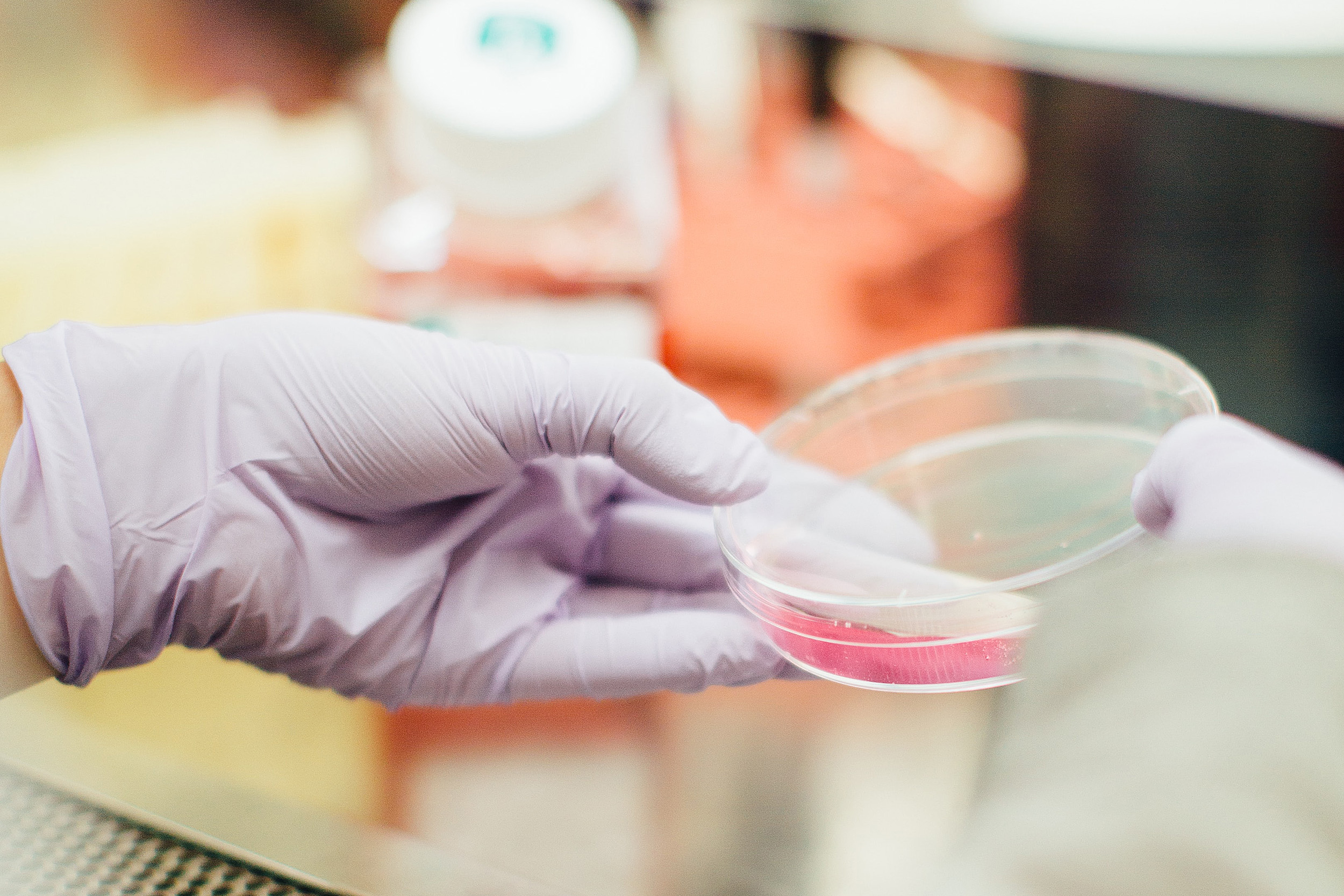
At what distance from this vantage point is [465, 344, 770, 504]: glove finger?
25.0 inches

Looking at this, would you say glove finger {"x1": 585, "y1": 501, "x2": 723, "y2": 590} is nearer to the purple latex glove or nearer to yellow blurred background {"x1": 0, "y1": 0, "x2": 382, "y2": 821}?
the purple latex glove

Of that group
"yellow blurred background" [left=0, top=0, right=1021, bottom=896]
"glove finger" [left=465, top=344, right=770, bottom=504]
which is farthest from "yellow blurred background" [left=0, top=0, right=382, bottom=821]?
"glove finger" [left=465, top=344, right=770, bottom=504]

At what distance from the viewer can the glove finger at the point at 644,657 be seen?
66 cm

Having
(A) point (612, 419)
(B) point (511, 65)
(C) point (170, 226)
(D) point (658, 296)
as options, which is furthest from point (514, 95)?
(A) point (612, 419)

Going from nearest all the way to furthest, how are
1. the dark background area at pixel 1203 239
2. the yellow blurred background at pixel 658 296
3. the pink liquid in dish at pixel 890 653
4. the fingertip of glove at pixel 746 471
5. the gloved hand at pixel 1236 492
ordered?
1. the gloved hand at pixel 1236 492
2. the pink liquid in dish at pixel 890 653
3. the fingertip of glove at pixel 746 471
4. the yellow blurred background at pixel 658 296
5. the dark background area at pixel 1203 239

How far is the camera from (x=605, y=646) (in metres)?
0.68

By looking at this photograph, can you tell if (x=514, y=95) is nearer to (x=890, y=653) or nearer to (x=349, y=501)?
(x=349, y=501)

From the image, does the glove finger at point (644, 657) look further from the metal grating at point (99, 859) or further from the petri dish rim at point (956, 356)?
the metal grating at point (99, 859)

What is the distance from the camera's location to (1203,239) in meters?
Result: 1.11

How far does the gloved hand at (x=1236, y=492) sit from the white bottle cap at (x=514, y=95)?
77 cm

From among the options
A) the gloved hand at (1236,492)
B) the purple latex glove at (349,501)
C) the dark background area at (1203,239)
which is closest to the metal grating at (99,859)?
the purple latex glove at (349,501)

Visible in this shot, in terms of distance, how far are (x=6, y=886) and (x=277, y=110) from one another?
1.11 meters

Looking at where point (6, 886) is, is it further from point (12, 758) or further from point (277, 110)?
point (277, 110)

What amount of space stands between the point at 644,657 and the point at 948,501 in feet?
1.18
